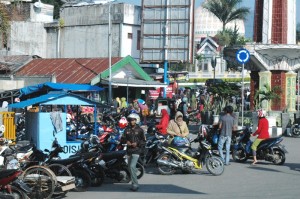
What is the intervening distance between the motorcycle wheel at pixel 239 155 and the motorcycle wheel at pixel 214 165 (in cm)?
289

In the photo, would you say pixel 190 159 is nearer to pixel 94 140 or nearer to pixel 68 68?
pixel 94 140

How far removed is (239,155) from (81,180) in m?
6.47

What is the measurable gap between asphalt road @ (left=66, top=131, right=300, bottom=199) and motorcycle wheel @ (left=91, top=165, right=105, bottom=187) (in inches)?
7.3

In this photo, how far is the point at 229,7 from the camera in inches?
2963

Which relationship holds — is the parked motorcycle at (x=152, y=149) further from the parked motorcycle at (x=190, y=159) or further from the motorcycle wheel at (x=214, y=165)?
the motorcycle wheel at (x=214, y=165)

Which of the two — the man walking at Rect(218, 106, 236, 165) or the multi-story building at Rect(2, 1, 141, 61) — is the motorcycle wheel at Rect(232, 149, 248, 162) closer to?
the man walking at Rect(218, 106, 236, 165)

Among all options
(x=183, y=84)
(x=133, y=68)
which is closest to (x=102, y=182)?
(x=133, y=68)

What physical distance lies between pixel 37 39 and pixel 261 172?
136 feet

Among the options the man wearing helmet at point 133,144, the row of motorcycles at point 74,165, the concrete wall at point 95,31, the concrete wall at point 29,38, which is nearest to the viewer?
the row of motorcycles at point 74,165

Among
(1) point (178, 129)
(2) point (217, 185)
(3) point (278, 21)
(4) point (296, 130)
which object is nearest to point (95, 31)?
(3) point (278, 21)

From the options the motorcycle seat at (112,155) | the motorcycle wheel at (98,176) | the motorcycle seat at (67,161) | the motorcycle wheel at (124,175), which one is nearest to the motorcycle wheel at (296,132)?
the motorcycle wheel at (124,175)

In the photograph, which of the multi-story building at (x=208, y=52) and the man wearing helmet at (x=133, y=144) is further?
the multi-story building at (x=208, y=52)

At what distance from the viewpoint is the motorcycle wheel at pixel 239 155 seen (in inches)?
725

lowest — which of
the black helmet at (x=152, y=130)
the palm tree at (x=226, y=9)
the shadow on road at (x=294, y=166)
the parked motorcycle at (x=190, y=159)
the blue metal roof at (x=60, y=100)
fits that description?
the shadow on road at (x=294, y=166)
